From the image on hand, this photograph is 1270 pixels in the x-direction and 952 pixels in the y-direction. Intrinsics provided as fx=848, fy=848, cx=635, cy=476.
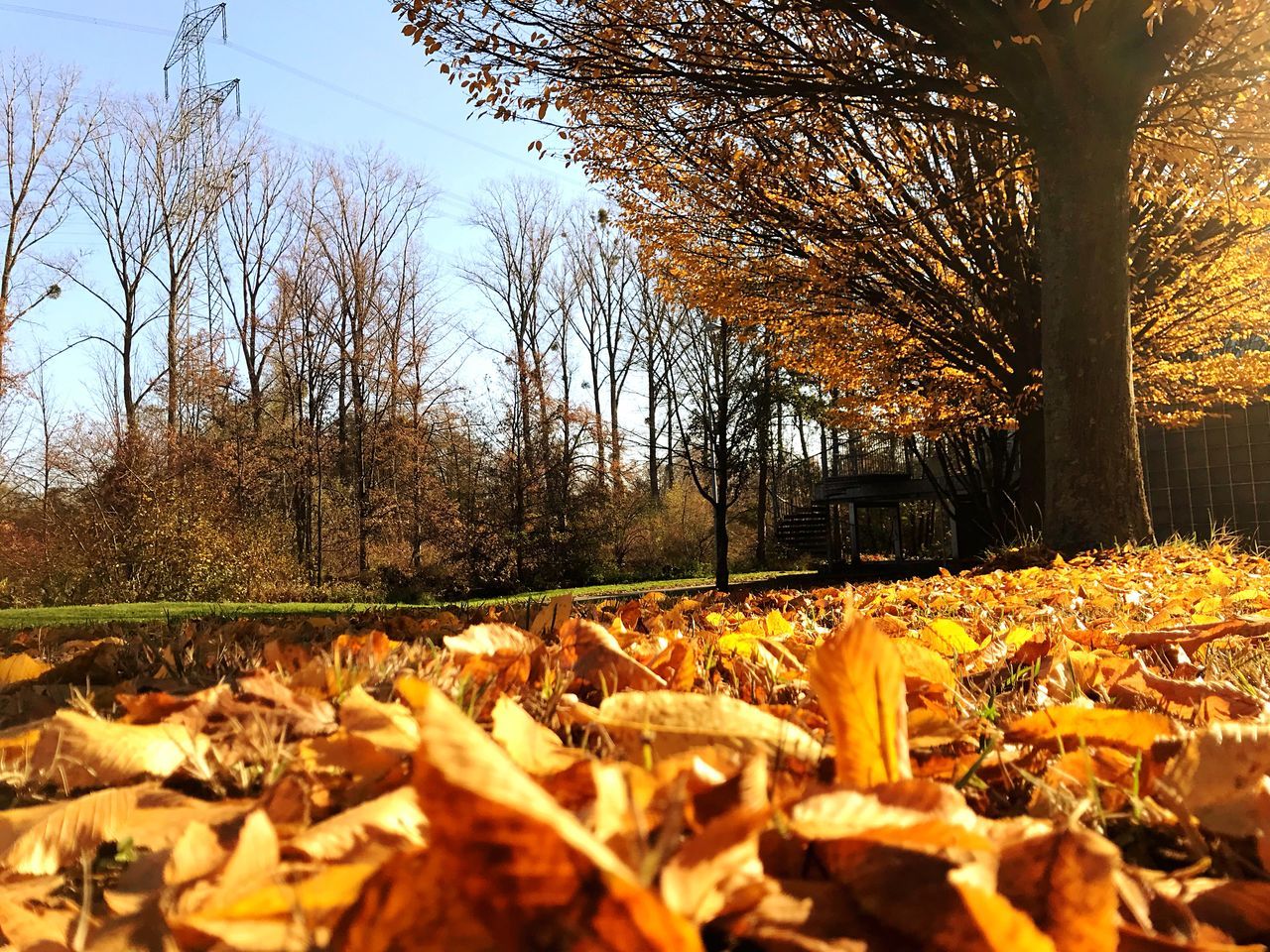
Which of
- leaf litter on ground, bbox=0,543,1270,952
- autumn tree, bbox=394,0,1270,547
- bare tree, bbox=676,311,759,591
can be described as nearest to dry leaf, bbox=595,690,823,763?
leaf litter on ground, bbox=0,543,1270,952

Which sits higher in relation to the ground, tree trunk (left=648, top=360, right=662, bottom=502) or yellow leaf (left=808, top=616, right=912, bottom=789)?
tree trunk (left=648, top=360, right=662, bottom=502)

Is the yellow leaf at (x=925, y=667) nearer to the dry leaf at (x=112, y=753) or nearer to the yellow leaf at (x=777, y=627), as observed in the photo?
the yellow leaf at (x=777, y=627)

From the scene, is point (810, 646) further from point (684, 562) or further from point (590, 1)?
point (684, 562)

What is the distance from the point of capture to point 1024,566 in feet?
19.0

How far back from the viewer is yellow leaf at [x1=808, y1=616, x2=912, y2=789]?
0.74 metres

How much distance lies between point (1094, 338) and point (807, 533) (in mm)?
20539

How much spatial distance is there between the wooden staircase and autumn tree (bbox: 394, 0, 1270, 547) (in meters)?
20.0

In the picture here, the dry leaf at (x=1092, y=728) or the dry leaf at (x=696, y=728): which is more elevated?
Answer: the dry leaf at (x=696, y=728)

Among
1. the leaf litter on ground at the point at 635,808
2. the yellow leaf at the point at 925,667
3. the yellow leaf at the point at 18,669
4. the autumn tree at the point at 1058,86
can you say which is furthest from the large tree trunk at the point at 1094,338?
the yellow leaf at the point at 18,669

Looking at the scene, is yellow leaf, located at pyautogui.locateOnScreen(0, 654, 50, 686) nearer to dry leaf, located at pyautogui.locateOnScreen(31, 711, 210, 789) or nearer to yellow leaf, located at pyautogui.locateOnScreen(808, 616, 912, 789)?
dry leaf, located at pyautogui.locateOnScreen(31, 711, 210, 789)

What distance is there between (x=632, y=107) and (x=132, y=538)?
1432 centimetres

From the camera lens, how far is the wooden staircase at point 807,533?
2619cm

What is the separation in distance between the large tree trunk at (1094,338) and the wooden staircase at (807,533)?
65.5 feet

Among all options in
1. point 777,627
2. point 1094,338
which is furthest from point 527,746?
point 1094,338
